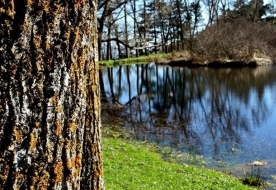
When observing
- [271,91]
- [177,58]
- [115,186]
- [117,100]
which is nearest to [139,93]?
[117,100]

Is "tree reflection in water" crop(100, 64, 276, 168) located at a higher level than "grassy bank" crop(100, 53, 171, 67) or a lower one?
lower

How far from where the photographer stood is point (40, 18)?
1670 mm

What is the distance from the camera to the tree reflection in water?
13.7 m

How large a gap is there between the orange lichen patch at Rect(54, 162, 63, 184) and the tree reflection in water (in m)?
10.8

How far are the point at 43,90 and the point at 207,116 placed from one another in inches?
677

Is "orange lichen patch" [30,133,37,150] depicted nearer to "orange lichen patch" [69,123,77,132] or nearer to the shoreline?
"orange lichen patch" [69,123,77,132]

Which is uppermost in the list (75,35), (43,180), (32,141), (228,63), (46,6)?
(228,63)

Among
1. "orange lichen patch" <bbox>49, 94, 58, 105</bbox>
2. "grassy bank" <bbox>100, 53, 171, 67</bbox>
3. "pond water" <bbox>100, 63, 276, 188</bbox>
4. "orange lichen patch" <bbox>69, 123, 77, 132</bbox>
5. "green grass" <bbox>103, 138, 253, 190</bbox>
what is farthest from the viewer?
"grassy bank" <bbox>100, 53, 171, 67</bbox>

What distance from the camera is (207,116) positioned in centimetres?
1838

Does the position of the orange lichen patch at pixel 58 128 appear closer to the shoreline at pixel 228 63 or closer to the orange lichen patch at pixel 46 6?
the orange lichen patch at pixel 46 6

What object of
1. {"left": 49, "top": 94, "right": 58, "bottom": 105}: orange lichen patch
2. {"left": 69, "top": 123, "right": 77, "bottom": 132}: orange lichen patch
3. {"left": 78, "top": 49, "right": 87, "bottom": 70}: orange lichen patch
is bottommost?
{"left": 69, "top": 123, "right": 77, "bottom": 132}: orange lichen patch

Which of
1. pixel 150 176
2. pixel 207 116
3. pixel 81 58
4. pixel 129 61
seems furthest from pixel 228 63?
pixel 81 58

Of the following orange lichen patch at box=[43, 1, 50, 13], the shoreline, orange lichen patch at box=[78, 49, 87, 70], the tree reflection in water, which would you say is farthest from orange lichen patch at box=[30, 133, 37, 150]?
the shoreline

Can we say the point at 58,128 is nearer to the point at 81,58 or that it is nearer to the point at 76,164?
the point at 76,164
